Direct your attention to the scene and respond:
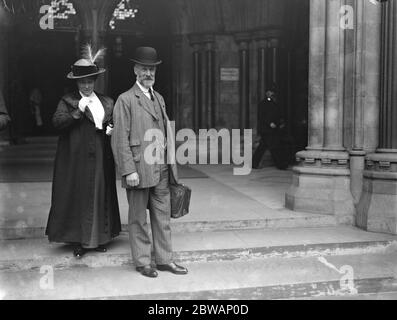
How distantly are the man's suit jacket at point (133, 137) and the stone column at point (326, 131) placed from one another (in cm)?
273

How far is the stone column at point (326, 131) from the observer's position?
636cm

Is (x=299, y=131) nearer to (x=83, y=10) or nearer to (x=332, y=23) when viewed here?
(x=332, y=23)

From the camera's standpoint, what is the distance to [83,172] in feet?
15.5

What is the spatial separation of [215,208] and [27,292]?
9.76ft

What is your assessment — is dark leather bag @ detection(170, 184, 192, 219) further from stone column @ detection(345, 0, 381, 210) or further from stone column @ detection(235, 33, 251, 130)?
stone column @ detection(235, 33, 251, 130)

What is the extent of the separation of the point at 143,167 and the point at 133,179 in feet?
0.52

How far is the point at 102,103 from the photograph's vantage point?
484cm

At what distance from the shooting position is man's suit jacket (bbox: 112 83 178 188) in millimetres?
4297

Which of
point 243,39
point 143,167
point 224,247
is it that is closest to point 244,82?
point 243,39

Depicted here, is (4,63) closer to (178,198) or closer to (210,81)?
(210,81)

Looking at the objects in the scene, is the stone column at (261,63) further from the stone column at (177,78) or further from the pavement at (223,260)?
the pavement at (223,260)

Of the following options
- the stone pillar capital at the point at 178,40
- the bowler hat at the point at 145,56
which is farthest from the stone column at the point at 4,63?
the bowler hat at the point at 145,56

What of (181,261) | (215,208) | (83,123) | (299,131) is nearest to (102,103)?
(83,123)

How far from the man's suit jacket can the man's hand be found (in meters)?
0.03
